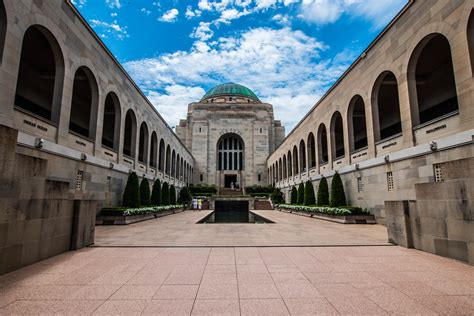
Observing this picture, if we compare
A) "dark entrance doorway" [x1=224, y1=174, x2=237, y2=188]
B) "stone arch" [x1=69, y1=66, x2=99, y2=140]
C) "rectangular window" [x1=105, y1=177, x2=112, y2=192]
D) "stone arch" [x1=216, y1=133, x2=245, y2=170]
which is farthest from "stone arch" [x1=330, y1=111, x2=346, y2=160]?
"dark entrance doorway" [x1=224, y1=174, x2=237, y2=188]

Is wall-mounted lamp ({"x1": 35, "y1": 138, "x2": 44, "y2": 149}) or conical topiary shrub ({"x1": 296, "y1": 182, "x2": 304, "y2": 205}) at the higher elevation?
wall-mounted lamp ({"x1": 35, "y1": 138, "x2": 44, "y2": 149})

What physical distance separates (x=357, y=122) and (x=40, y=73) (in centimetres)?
2652

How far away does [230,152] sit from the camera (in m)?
54.5

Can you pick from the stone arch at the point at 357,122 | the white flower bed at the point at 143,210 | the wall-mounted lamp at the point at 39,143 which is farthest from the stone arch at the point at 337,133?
the wall-mounted lamp at the point at 39,143

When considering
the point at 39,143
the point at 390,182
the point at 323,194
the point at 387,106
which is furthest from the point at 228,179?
the point at 39,143

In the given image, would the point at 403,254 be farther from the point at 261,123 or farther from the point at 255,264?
the point at 261,123

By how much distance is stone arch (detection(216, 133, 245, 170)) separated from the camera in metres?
53.8

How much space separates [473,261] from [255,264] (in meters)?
4.82

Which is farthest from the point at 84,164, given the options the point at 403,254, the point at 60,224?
the point at 403,254

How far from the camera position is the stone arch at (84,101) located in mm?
15570

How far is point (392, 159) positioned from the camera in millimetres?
13922

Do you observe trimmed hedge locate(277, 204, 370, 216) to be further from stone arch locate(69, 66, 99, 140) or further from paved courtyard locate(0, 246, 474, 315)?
stone arch locate(69, 66, 99, 140)

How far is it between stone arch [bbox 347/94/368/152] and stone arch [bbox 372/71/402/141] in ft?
4.50

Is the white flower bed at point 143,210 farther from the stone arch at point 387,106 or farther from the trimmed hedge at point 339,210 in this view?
the stone arch at point 387,106
